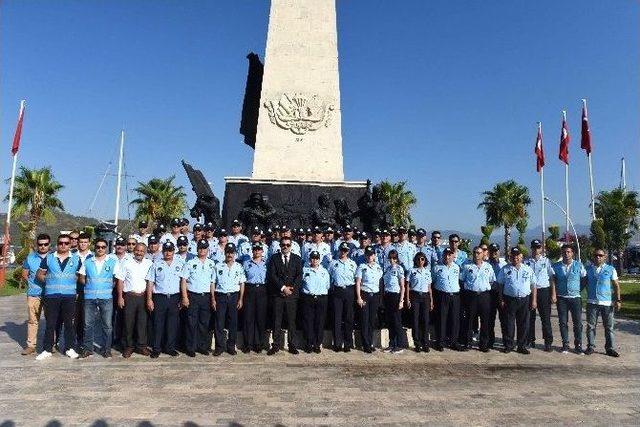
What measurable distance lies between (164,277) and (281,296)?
1752mm

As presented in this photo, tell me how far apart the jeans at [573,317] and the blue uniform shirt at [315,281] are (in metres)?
3.89

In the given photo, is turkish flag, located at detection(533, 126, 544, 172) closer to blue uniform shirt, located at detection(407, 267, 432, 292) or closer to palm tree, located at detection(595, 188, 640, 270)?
palm tree, located at detection(595, 188, 640, 270)

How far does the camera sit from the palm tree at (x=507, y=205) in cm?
3297

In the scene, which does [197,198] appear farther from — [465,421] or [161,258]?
[465,421]

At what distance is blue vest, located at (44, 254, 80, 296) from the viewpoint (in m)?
7.12

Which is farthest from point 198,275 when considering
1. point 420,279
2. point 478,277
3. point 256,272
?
point 478,277

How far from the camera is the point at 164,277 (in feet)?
23.6

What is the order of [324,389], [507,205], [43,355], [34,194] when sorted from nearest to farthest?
[324,389]
[43,355]
[34,194]
[507,205]

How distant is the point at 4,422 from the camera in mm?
4387

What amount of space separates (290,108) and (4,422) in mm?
9841

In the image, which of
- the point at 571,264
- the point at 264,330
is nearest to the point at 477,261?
the point at 571,264

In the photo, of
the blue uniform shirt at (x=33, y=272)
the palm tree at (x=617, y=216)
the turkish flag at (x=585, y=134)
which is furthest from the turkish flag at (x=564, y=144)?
the blue uniform shirt at (x=33, y=272)

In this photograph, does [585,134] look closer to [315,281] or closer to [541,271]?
[541,271]

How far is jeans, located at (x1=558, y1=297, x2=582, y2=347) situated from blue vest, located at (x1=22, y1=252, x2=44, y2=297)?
26.9ft
